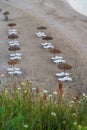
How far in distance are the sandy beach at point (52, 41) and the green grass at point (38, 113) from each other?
3491 mm

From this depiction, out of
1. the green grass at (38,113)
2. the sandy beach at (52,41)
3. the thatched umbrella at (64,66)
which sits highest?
the green grass at (38,113)

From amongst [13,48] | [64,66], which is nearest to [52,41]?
[13,48]

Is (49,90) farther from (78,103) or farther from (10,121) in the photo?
(10,121)

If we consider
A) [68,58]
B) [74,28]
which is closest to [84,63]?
[68,58]

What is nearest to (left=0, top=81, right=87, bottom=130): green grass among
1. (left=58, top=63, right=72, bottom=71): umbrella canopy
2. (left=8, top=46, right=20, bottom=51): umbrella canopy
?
(left=58, top=63, right=72, bottom=71): umbrella canopy

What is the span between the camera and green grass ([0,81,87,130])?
500 centimetres

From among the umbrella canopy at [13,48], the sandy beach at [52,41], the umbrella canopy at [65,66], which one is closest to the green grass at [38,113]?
the sandy beach at [52,41]

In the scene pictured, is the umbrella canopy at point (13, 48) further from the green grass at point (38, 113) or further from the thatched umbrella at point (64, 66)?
the green grass at point (38, 113)

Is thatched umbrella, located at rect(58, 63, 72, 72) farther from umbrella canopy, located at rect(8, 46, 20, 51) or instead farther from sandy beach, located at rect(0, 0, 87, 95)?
umbrella canopy, located at rect(8, 46, 20, 51)

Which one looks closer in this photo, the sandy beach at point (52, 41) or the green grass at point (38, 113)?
the green grass at point (38, 113)

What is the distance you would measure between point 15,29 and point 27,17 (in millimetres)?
1873

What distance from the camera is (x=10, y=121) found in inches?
197

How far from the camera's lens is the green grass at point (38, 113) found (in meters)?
5.00

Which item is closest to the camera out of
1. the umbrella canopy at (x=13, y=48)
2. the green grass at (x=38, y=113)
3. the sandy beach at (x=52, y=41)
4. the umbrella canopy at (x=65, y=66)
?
the green grass at (x=38, y=113)
